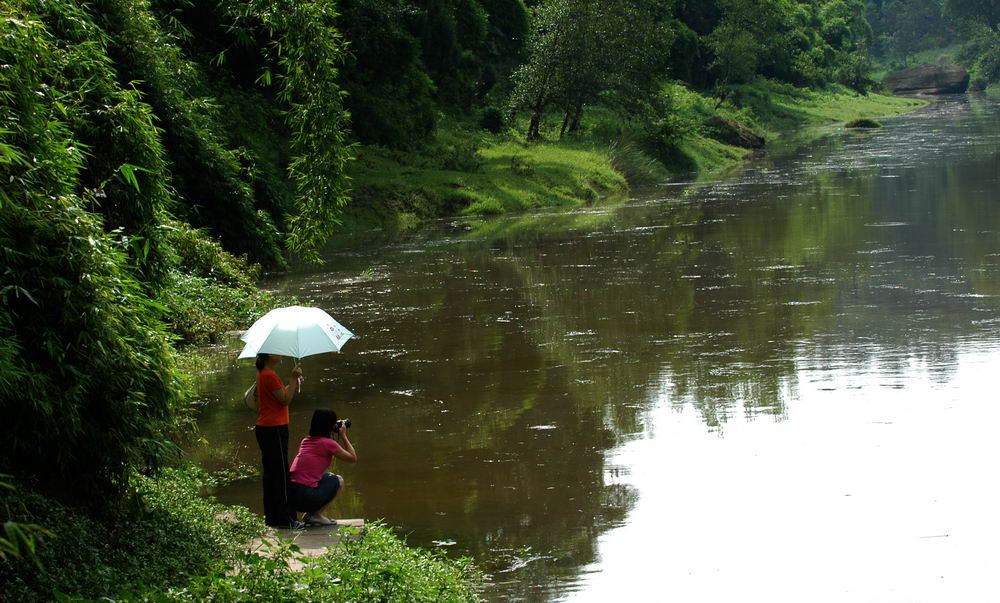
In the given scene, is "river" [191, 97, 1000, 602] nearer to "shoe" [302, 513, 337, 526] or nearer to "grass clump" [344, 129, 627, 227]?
"shoe" [302, 513, 337, 526]

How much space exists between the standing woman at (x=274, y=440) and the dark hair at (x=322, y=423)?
25 centimetres

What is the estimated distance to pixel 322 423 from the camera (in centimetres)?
838

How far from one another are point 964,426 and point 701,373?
11.0 feet

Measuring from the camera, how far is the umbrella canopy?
8.06m

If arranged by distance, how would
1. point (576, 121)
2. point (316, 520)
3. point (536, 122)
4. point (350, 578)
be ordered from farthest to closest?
point (576, 121) → point (536, 122) → point (316, 520) → point (350, 578)

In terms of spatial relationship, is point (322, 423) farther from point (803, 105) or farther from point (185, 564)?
point (803, 105)

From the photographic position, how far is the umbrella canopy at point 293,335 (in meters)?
8.06

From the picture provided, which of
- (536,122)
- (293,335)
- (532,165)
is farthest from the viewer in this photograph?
(536,122)

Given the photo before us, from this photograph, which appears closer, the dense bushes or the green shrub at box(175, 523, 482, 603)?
the green shrub at box(175, 523, 482, 603)

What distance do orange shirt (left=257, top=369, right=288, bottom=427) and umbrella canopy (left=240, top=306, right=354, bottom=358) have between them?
0.18m

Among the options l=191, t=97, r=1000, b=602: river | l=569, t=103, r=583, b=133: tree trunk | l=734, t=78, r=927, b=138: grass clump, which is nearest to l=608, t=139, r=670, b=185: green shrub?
l=569, t=103, r=583, b=133: tree trunk

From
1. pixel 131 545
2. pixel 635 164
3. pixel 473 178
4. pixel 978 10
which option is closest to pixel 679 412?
pixel 131 545

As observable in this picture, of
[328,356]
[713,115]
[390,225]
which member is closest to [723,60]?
[713,115]

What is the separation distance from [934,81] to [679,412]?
99308 millimetres
